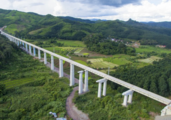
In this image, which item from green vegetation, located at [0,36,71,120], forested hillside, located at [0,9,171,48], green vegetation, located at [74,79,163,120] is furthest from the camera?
forested hillside, located at [0,9,171,48]

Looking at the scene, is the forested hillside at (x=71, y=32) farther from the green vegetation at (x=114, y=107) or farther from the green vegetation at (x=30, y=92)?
the green vegetation at (x=114, y=107)

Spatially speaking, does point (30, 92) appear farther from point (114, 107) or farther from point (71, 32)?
point (71, 32)

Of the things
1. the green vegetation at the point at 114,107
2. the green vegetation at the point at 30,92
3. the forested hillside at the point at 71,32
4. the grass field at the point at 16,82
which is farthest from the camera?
the forested hillside at the point at 71,32

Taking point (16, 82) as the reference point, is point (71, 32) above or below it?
above

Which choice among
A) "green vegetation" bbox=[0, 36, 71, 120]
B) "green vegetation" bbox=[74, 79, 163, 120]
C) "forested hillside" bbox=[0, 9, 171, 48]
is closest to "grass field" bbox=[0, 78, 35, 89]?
"green vegetation" bbox=[0, 36, 71, 120]

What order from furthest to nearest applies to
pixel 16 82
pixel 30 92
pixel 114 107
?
pixel 16 82 → pixel 30 92 → pixel 114 107

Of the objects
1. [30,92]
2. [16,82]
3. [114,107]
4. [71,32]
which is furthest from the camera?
[71,32]

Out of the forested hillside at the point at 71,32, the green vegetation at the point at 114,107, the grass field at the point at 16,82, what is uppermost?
the forested hillside at the point at 71,32

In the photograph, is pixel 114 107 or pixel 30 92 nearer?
pixel 114 107

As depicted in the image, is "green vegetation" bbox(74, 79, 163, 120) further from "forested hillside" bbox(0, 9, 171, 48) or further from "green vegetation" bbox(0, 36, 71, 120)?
"forested hillside" bbox(0, 9, 171, 48)

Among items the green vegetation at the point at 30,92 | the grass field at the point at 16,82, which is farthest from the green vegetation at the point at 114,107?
the grass field at the point at 16,82

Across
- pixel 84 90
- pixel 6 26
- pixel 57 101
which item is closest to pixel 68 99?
pixel 57 101

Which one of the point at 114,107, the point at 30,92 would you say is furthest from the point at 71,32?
the point at 114,107
